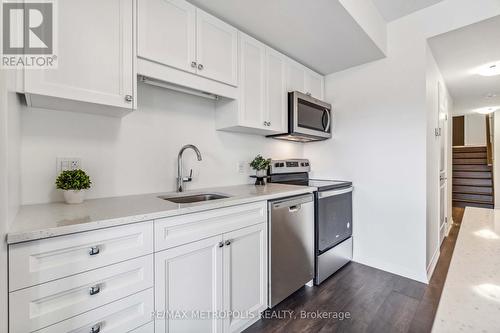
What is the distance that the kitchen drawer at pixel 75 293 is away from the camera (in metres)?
0.77

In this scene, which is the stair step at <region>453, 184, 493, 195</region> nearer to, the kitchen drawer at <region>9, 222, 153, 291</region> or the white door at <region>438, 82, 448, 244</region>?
the white door at <region>438, 82, 448, 244</region>

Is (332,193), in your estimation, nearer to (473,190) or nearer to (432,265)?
(432,265)

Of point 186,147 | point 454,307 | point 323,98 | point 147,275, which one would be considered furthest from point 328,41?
point 454,307

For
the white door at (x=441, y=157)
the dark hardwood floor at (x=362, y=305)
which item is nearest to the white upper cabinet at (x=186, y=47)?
the dark hardwood floor at (x=362, y=305)

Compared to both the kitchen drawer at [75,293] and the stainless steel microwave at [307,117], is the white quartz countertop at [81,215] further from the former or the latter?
the stainless steel microwave at [307,117]

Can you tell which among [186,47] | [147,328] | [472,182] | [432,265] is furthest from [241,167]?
[472,182]

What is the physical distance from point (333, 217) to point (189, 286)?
60.6 inches

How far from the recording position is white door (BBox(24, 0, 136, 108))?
3.47ft

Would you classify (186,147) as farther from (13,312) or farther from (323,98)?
(323,98)

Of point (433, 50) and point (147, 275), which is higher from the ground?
point (433, 50)

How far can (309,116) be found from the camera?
243cm

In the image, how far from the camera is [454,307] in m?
1.75

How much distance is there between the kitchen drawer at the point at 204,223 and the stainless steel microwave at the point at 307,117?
3.37 feet

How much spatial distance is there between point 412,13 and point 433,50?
441 mm
